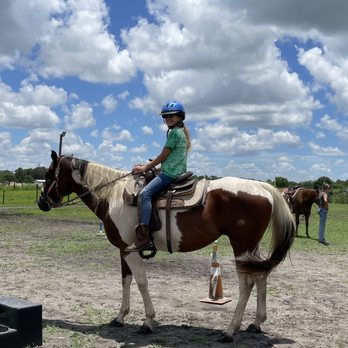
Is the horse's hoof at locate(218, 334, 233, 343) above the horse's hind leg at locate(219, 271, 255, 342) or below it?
below

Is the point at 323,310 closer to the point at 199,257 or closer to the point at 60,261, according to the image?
the point at 199,257

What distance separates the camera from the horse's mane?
21.0 ft

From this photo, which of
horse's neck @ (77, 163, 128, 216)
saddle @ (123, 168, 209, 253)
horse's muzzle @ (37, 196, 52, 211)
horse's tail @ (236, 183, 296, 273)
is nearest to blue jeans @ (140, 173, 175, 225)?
saddle @ (123, 168, 209, 253)

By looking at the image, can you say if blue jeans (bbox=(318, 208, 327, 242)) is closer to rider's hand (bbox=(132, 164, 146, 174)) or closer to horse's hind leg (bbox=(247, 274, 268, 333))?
horse's hind leg (bbox=(247, 274, 268, 333))

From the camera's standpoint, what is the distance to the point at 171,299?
7.64 m

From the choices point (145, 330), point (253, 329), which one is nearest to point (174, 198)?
point (145, 330)

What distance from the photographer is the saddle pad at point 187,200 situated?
5.82 m

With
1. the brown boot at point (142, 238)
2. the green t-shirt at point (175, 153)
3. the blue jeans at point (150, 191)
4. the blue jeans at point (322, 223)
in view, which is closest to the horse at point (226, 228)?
the brown boot at point (142, 238)

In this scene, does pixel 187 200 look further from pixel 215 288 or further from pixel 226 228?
pixel 215 288

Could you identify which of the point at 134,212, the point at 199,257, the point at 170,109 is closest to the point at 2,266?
the point at 199,257

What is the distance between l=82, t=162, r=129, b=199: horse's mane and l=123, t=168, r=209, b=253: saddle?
1.37ft

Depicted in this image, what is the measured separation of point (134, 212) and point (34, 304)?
1.66 m

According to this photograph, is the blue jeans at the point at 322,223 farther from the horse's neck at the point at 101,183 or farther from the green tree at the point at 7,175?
the green tree at the point at 7,175

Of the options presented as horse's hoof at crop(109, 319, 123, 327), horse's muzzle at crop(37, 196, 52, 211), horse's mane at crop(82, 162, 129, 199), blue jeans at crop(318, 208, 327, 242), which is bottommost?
horse's hoof at crop(109, 319, 123, 327)
